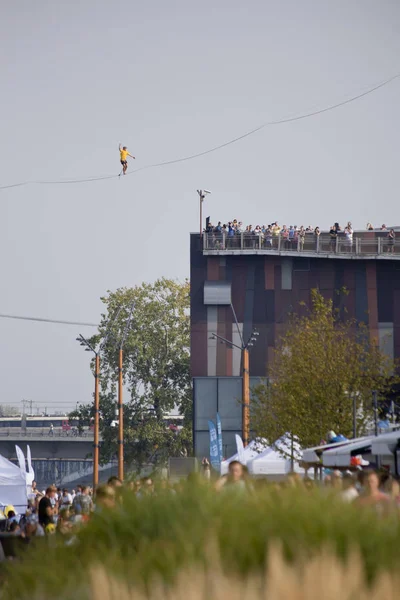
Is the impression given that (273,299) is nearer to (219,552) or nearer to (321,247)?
(321,247)

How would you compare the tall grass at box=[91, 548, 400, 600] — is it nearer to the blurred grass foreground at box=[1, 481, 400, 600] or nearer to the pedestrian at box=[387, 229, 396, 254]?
the blurred grass foreground at box=[1, 481, 400, 600]

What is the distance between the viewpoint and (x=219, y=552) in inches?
267

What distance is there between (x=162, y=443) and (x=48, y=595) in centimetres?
8418

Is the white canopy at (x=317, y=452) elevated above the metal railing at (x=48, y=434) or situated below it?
below

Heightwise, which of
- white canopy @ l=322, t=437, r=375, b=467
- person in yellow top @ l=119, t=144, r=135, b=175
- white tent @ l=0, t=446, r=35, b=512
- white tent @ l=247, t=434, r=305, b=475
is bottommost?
white tent @ l=0, t=446, r=35, b=512

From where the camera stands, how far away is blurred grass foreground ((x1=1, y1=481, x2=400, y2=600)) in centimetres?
→ 566

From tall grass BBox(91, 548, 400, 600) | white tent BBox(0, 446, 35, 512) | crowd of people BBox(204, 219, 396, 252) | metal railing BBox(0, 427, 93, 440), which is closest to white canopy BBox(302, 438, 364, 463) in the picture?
white tent BBox(0, 446, 35, 512)

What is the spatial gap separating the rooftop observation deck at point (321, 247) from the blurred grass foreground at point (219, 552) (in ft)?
201

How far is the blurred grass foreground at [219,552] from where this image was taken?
5.66 metres

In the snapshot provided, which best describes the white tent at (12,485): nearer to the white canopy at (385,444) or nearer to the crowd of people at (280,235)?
the white canopy at (385,444)

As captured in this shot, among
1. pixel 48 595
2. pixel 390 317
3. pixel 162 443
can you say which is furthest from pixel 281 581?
pixel 162 443

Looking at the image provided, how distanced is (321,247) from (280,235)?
2.68 metres

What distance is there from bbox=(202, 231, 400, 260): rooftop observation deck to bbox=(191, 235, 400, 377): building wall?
118 cm

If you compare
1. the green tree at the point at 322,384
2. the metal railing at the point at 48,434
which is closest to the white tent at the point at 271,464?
the green tree at the point at 322,384
